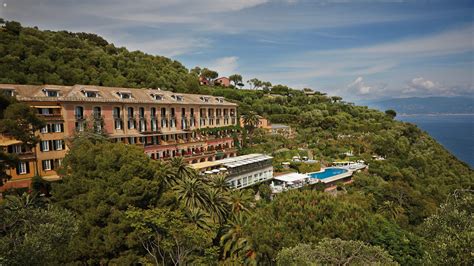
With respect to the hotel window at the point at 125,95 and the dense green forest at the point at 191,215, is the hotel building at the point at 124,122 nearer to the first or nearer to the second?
the hotel window at the point at 125,95

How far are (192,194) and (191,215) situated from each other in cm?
291

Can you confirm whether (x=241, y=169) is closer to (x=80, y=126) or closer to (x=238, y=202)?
(x=238, y=202)

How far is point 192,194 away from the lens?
27375 mm

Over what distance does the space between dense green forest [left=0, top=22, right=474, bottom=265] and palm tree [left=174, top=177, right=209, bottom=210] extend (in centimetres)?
9

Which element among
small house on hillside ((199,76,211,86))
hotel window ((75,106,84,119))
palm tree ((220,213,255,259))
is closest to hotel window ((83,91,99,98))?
hotel window ((75,106,84,119))

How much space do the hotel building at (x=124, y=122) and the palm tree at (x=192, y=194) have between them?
14190 mm

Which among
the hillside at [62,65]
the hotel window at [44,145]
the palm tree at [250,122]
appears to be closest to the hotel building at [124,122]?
the hotel window at [44,145]

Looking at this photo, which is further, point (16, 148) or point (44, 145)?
point (44, 145)

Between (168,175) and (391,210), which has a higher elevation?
(168,175)

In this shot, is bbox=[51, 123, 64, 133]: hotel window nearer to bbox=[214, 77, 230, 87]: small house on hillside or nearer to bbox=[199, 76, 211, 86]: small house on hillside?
bbox=[199, 76, 211, 86]: small house on hillside

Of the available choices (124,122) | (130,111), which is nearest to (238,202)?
(124,122)

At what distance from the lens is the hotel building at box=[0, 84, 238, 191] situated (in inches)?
1243

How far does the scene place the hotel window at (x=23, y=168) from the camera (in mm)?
29884

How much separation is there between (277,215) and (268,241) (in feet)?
9.51
